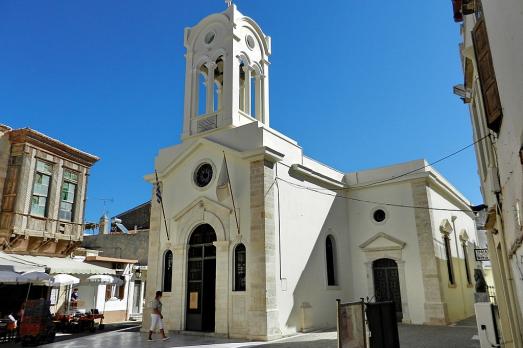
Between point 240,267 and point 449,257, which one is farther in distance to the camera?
point 449,257

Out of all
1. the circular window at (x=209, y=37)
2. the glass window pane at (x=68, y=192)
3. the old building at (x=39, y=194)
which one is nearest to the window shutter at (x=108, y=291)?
the old building at (x=39, y=194)

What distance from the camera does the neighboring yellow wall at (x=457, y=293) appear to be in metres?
14.5

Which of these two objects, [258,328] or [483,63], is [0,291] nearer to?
[258,328]

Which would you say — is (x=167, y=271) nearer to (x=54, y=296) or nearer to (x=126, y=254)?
(x=54, y=296)

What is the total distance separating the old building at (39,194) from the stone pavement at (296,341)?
16.4 ft

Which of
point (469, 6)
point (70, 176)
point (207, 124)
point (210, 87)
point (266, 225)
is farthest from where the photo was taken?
point (70, 176)

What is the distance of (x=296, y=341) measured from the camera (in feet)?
35.8

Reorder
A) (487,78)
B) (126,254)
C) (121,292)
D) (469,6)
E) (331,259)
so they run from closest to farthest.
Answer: (487,78) → (469,6) → (331,259) → (121,292) → (126,254)

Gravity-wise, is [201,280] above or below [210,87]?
below

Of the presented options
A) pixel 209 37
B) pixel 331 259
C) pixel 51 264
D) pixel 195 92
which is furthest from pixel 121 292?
pixel 209 37

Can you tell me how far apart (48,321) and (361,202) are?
1150 cm

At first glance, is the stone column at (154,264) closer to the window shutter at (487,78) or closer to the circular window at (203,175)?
the circular window at (203,175)

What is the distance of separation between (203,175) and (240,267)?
11.7ft

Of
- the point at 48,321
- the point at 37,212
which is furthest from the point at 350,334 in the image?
the point at 37,212
